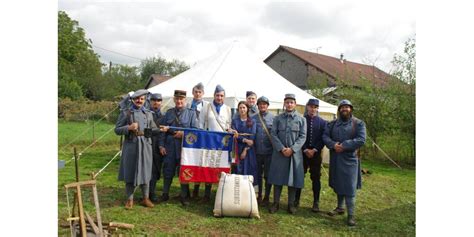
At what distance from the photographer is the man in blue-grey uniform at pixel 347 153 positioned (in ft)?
14.4

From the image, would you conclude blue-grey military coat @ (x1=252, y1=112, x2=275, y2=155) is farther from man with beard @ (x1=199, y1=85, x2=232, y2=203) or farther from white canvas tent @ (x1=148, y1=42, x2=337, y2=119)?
white canvas tent @ (x1=148, y1=42, x2=337, y2=119)

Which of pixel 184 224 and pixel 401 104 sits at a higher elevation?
pixel 401 104

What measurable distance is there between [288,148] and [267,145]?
1.51 feet

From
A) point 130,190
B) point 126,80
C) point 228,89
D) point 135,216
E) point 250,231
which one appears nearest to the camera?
point 250,231

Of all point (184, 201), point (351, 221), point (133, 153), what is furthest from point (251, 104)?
point (351, 221)

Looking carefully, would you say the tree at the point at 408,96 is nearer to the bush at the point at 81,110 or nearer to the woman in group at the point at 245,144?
the woman in group at the point at 245,144

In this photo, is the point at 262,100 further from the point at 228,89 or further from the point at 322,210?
the point at 228,89

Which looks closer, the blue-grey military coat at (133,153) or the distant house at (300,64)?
the blue-grey military coat at (133,153)

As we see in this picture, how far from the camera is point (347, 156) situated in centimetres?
446

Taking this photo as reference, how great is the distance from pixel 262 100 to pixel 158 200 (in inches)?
79.7

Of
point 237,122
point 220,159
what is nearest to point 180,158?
point 220,159

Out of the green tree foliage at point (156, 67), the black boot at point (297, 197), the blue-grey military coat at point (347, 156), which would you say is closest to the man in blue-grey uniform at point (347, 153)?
the blue-grey military coat at point (347, 156)

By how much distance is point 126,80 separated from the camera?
4244cm

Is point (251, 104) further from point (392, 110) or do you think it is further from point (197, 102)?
point (392, 110)
